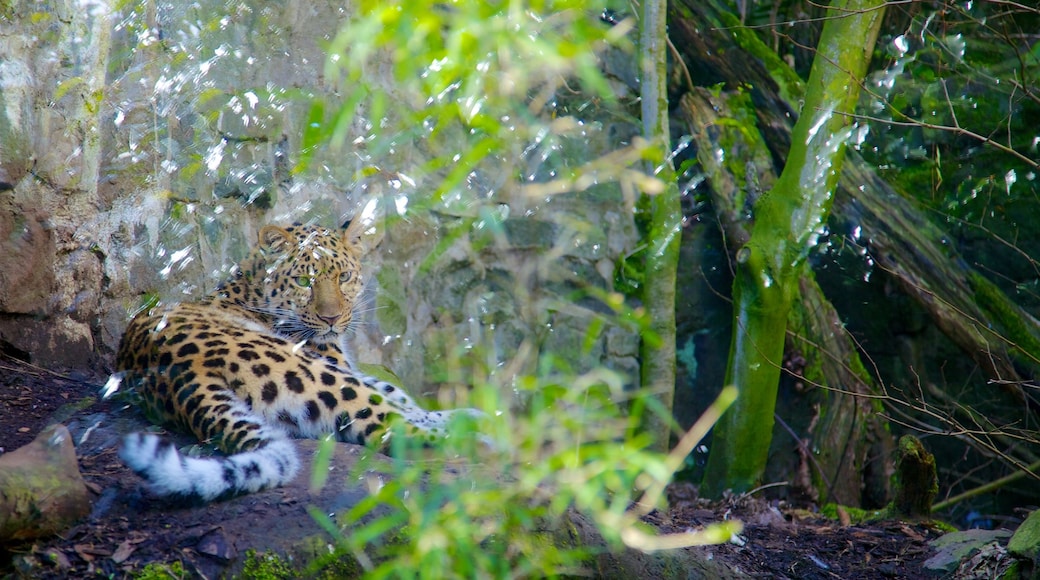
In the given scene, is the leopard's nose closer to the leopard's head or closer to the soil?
the leopard's head

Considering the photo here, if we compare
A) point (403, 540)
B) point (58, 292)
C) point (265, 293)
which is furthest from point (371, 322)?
point (403, 540)

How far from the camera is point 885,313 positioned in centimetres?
665

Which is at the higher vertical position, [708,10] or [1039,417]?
[708,10]

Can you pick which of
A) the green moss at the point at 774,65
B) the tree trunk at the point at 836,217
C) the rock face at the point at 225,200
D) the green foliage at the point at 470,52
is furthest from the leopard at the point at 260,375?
the green moss at the point at 774,65

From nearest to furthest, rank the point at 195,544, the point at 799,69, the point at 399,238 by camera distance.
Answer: the point at 195,544 < the point at 399,238 < the point at 799,69

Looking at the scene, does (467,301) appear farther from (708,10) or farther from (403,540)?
(403,540)

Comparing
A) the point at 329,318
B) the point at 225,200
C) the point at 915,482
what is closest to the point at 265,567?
the point at 329,318

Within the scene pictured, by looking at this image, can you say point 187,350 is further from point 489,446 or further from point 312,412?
point 489,446

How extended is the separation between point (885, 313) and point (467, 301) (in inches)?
117

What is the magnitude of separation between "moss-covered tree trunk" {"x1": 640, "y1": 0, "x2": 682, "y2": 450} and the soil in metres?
0.81

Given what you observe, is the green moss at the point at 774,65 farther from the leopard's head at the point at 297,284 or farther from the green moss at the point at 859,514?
the leopard's head at the point at 297,284

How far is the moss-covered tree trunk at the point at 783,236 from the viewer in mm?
5207

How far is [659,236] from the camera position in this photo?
216 inches

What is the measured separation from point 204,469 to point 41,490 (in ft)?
1.46
